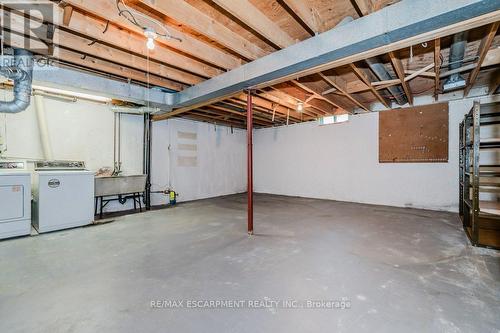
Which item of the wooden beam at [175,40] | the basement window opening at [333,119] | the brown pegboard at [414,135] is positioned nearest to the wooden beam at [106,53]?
the wooden beam at [175,40]

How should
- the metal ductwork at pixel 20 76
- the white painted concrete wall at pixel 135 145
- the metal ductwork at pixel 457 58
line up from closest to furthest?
the metal ductwork at pixel 457 58
the metal ductwork at pixel 20 76
the white painted concrete wall at pixel 135 145

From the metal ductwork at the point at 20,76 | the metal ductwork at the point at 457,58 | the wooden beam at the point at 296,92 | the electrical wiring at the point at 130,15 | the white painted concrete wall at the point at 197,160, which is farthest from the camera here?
the white painted concrete wall at the point at 197,160

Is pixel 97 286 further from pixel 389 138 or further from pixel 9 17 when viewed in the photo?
pixel 389 138

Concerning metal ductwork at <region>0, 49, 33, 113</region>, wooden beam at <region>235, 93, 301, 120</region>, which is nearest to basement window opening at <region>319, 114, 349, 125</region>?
wooden beam at <region>235, 93, 301, 120</region>

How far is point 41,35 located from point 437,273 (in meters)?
5.04

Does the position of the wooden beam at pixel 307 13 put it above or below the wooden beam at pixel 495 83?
below

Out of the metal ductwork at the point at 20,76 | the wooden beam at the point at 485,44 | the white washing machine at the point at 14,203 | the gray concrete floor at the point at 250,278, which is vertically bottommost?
the gray concrete floor at the point at 250,278

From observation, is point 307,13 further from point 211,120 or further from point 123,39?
point 211,120

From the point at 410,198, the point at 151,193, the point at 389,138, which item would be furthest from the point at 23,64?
the point at 410,198

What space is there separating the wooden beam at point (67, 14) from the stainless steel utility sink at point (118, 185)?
9.45 ft

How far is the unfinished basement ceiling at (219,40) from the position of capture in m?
2.14

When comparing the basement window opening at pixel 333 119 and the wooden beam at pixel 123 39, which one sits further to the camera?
the basement window opening at pixel 333 119

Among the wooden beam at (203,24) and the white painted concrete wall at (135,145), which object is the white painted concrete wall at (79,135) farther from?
the wooden beam at (203,24)

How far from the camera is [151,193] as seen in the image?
5.81 metres
